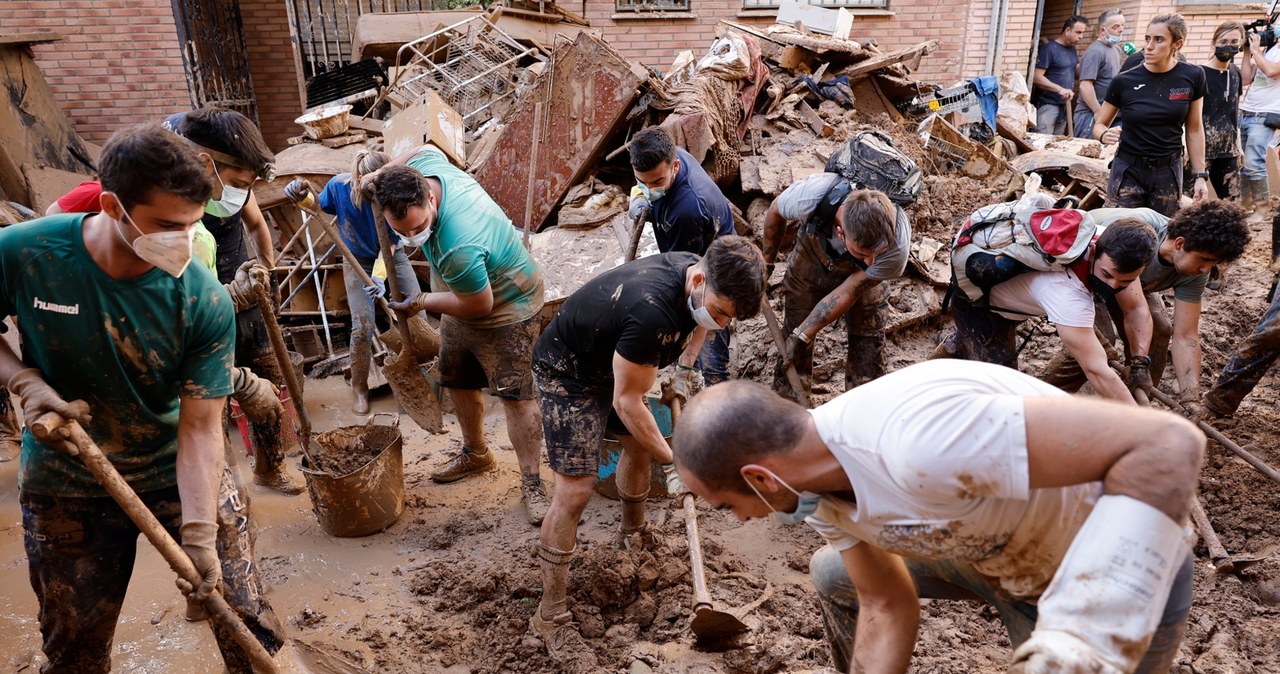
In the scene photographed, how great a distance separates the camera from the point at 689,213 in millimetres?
4254

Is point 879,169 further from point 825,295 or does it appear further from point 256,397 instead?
point 256,397

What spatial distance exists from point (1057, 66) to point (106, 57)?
34.7ft

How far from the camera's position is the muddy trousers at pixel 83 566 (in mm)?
2246

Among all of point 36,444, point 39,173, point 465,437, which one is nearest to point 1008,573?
point 36,444

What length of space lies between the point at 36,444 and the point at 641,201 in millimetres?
3250

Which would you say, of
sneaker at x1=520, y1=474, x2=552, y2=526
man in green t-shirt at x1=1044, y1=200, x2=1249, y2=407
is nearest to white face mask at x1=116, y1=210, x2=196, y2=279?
sneaker at x1=520, y1=474, x2=552, y2=526

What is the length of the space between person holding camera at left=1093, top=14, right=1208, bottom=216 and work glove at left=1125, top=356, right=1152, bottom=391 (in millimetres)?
2250

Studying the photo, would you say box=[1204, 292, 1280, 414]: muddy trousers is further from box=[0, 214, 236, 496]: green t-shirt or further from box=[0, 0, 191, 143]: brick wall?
box=[0, 0, 191, 143]: brick wall

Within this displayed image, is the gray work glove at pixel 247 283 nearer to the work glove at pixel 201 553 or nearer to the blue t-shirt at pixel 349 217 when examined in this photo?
the blue t-shirt at pixel 349 217

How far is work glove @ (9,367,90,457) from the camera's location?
75.9 inches

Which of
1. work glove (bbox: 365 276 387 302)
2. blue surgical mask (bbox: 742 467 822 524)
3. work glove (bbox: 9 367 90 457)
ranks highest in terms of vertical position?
work glove (bbox: 9 367 90 457)

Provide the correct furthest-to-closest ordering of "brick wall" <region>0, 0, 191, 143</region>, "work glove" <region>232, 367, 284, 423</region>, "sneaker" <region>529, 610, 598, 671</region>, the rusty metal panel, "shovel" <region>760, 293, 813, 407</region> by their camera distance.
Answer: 1. "brick wall" <region>0, 0, 191, 143</region>
2. the rusty metal panel
3. "shovel" <region>760, 293, 813, 407</region>
4. "work glove" <region>232, 367, 284, 423</region>
5. "sneaker" <region>529, 610, 598, 671</region>

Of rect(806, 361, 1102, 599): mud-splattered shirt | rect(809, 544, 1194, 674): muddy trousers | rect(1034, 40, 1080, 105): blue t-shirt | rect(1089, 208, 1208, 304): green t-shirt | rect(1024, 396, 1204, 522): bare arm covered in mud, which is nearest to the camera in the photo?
rect(1024, 396, 1204, 522): bare arm covered in mud

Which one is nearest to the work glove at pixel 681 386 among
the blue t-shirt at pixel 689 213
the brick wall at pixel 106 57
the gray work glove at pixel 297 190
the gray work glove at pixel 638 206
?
the blue t-shirt at pixel 689 213
